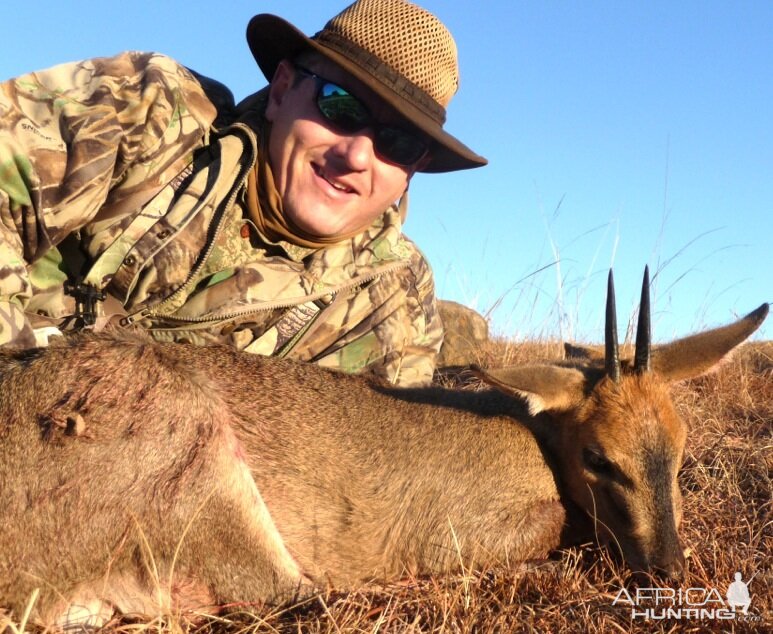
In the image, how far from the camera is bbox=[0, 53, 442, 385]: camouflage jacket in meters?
4.89

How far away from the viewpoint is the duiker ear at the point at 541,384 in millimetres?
4215

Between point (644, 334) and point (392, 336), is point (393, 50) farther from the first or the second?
point (644, 334)

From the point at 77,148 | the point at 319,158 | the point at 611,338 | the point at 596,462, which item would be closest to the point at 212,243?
the point at 319,158

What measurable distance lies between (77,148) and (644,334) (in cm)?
334

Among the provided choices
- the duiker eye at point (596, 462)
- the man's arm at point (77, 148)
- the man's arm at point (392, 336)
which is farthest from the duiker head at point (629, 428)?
the man's arm at point (77, 148)

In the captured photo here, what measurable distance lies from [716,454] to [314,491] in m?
3.02

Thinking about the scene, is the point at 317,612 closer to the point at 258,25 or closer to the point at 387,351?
the point at 387,351

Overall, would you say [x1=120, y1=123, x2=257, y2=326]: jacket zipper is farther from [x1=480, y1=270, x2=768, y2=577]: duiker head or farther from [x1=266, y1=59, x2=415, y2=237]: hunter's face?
[x1=480, y1=270, x2=768, y2=577]: duiker head

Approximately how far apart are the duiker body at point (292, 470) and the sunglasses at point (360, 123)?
190 centimetres

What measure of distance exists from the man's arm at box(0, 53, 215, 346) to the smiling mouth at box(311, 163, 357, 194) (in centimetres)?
86

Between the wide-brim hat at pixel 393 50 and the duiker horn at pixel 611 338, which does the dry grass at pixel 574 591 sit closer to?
the duiker horn at pixel 611 338

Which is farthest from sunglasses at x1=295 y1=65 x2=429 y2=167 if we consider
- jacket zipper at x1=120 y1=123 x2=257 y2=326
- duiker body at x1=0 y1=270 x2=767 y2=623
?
duiker body at x1=0 y1=270 x2=767 y2=623

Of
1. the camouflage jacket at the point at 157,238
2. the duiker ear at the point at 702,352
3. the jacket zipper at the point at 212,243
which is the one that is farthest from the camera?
Answer: the jacket zipper at the point at 212,243

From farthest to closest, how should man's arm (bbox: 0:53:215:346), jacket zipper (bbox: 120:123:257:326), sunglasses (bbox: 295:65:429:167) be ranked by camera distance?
sunglasses (bbox: 295:65:429:167) < jacket zipper (bbox: 120:123:257:326) < man's arm (bbox: 0:53:215:346)
